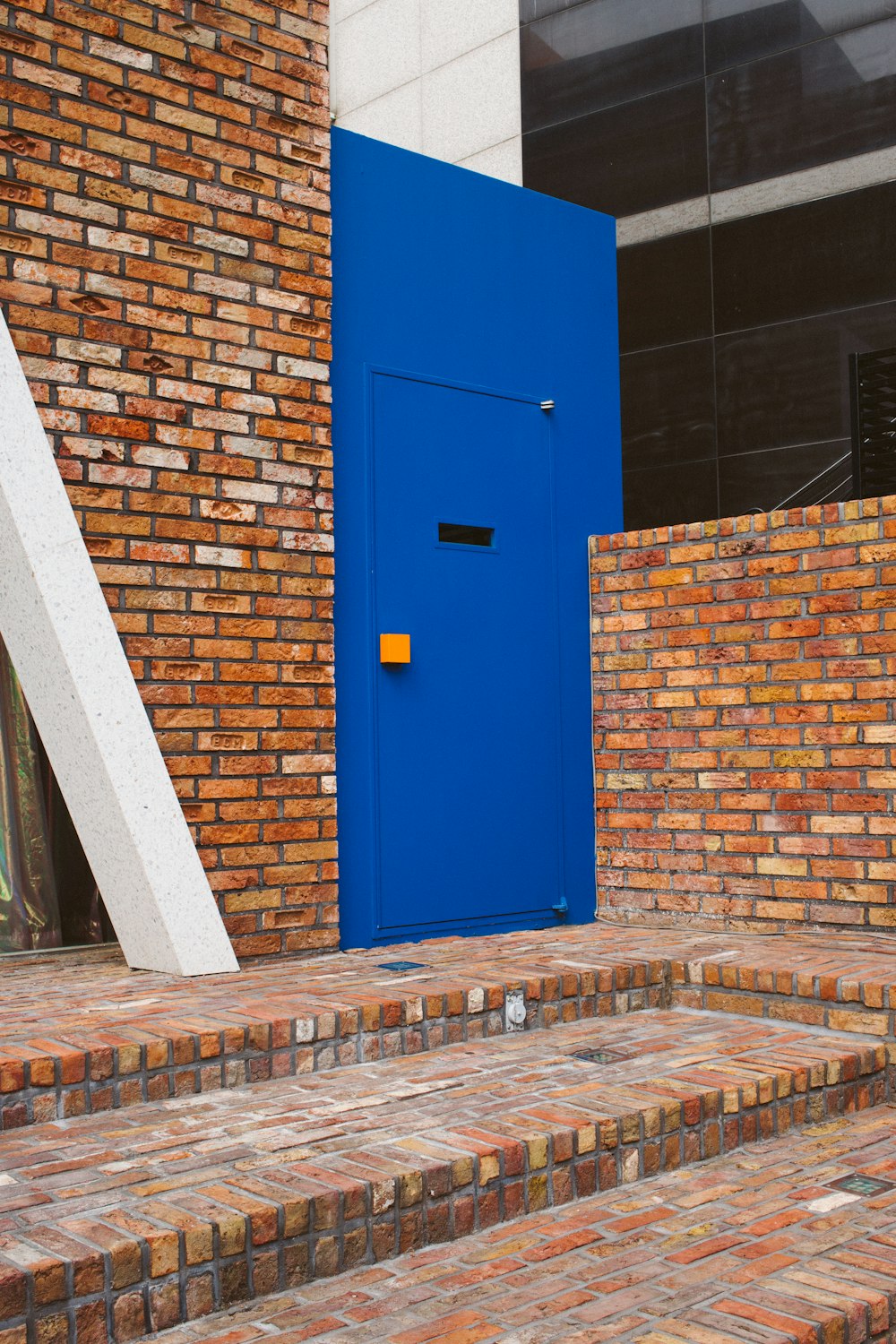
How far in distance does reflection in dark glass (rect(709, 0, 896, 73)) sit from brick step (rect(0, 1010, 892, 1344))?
902cm

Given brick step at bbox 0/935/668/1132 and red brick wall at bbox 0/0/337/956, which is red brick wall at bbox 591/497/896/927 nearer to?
brick step at bbox 0/935/668/1132

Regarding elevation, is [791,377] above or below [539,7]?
below

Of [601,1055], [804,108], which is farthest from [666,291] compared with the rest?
[601,1055]

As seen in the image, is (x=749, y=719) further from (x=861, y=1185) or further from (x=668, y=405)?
(x=668, y=405)

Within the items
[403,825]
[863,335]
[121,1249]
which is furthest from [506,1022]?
[863,335]

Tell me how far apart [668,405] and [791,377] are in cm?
111

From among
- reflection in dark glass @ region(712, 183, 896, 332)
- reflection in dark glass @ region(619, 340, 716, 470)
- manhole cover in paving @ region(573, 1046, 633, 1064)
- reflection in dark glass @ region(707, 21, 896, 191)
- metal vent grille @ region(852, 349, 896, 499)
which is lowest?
manhole cover in paving @ region(573, 1046, 633, 1064)

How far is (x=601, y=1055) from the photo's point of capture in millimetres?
3881

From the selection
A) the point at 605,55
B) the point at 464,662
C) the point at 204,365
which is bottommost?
the point at 464,662

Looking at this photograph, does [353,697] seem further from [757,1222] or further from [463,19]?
[463,19]

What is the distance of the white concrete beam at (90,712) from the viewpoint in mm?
4328

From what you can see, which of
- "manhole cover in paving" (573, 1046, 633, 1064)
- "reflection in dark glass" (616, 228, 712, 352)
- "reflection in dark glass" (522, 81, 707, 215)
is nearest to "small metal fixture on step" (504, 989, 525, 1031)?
"manhole cover in paving" (573, 1046, 633, 1064)

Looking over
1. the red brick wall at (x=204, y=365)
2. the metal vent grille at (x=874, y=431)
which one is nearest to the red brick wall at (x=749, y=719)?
the metal vent grille at (x=874, y=431)

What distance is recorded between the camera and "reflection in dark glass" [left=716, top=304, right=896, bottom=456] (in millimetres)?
10242
